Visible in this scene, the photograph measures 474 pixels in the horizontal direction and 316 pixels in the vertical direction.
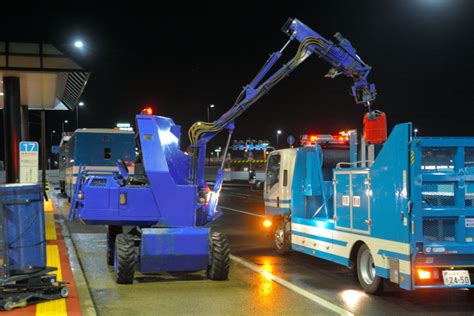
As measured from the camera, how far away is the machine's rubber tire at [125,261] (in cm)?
917

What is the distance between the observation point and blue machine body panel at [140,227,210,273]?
29.9ft

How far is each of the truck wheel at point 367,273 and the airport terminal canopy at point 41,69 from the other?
1132 centimetres

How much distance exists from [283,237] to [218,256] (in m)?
3.39

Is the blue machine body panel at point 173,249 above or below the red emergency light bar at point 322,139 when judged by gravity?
below

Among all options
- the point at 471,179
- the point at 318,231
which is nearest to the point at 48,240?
the point at 318,231

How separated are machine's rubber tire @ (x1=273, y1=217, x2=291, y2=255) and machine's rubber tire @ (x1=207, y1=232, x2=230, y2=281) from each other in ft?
10.3

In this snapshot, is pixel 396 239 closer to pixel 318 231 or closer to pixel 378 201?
pixel 378 201

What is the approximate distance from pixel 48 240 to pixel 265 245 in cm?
554

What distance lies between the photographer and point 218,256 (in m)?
9.47

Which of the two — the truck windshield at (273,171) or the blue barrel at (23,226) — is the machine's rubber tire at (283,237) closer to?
the truck windshield at (273,171)

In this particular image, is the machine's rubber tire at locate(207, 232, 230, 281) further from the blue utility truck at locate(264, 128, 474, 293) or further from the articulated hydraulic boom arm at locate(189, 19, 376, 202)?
the articulated hydraulic boom arm at locate(189, 19, 376, 202)

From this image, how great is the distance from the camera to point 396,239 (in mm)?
7859

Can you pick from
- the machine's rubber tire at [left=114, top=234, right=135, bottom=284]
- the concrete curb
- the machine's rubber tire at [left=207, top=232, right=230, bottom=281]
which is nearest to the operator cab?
the machine's rubber tire at [left=207, top=232, right=230, bottom=281]

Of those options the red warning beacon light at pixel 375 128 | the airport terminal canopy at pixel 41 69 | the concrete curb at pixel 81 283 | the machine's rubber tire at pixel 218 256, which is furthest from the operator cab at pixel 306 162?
the airport terminal canopy at pixel 41 69
